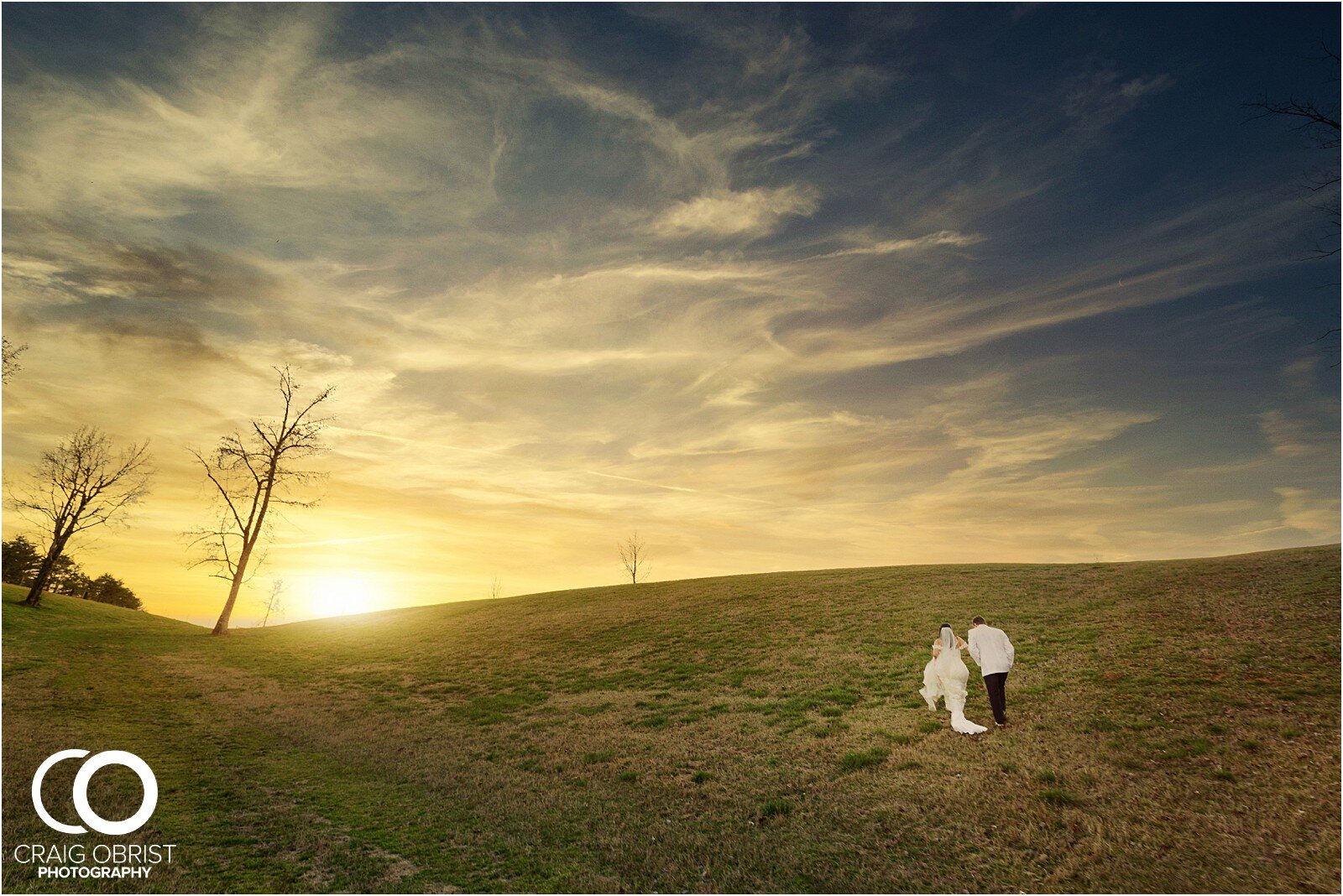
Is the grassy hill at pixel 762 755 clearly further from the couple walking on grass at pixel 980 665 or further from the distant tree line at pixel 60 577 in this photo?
the distant tree line at pixel 60 577

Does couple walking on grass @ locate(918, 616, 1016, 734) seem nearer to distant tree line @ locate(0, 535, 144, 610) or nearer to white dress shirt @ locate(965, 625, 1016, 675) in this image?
white dress shirt @ locate(965, 625, 1016, 675)

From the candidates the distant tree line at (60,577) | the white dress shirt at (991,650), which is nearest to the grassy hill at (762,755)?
the white dress shirt at (991,650)

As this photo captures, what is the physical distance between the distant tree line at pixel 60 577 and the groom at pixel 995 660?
268ft

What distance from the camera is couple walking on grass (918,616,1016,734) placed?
1777 centimetres

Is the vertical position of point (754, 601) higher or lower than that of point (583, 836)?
higher

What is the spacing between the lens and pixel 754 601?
152ft

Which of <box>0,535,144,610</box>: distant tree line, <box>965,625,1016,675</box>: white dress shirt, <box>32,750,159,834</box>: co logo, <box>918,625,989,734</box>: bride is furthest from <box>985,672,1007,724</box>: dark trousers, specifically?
<box>0,535,144,610</box>: distant tree line

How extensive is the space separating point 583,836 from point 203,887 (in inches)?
261

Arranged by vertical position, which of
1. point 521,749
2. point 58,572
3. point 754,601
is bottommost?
point 521,749

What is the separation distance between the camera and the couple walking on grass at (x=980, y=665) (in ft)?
58.3

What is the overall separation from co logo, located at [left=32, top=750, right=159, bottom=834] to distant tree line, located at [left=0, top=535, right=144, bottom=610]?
208 feet

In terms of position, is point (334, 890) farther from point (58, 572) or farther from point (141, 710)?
point (58, 572)

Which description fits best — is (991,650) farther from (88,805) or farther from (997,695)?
(88,805)

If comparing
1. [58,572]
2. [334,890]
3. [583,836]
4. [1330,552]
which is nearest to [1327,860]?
[583,836]
